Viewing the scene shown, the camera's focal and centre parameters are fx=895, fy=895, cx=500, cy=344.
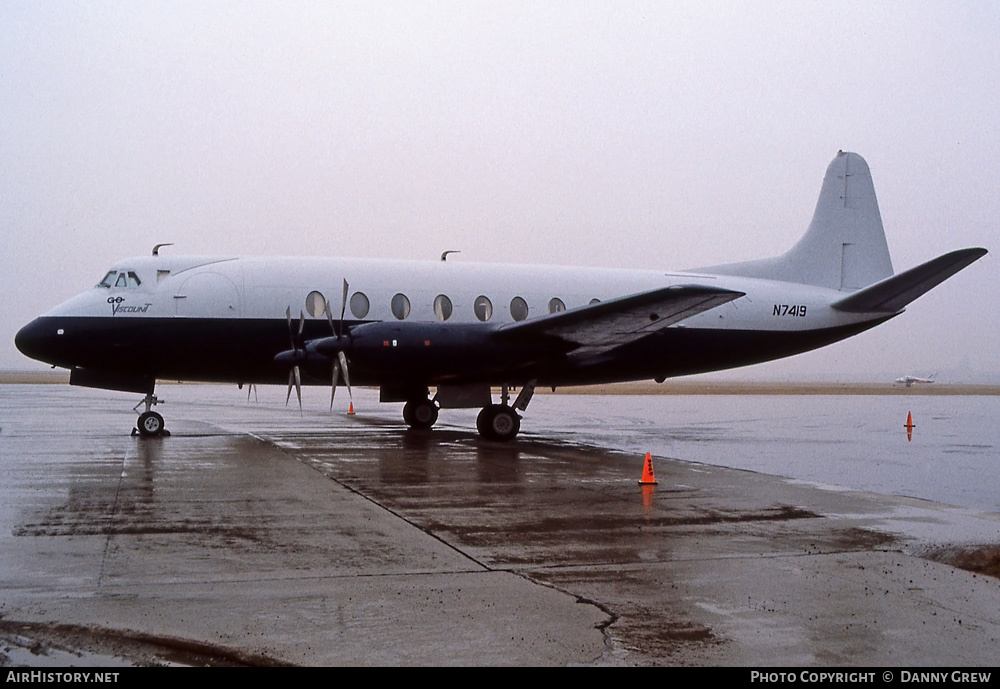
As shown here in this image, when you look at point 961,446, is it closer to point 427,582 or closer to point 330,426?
point 330,426

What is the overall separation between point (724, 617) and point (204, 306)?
14943mm

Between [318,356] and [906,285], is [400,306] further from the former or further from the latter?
[906,285]

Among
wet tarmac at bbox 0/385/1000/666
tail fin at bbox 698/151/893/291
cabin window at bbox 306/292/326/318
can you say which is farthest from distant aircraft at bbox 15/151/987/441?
wet tarmac at bbox 0/385/1000/666

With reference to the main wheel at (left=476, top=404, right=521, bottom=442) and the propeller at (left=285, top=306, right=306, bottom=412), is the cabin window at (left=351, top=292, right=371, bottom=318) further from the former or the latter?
the main wheel at (left=476, top=404, right=521, bottom=442)

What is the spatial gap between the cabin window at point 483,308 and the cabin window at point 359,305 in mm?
2477

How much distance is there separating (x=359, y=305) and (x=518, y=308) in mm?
3740

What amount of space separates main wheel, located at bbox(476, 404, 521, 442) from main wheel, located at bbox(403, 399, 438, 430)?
10.8ft

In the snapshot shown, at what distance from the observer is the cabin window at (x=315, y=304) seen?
62.7ft

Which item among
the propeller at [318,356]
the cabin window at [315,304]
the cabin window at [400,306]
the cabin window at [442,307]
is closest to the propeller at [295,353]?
the propeller at [318,356]

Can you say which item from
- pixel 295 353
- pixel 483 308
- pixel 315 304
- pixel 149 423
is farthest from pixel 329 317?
pixel 149 423

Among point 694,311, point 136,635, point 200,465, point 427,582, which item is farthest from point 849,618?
point 694,311

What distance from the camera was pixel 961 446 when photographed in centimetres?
2064

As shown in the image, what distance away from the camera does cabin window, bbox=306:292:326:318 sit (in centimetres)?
1911

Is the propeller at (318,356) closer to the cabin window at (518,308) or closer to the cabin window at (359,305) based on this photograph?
the cabin window at (359,305)
